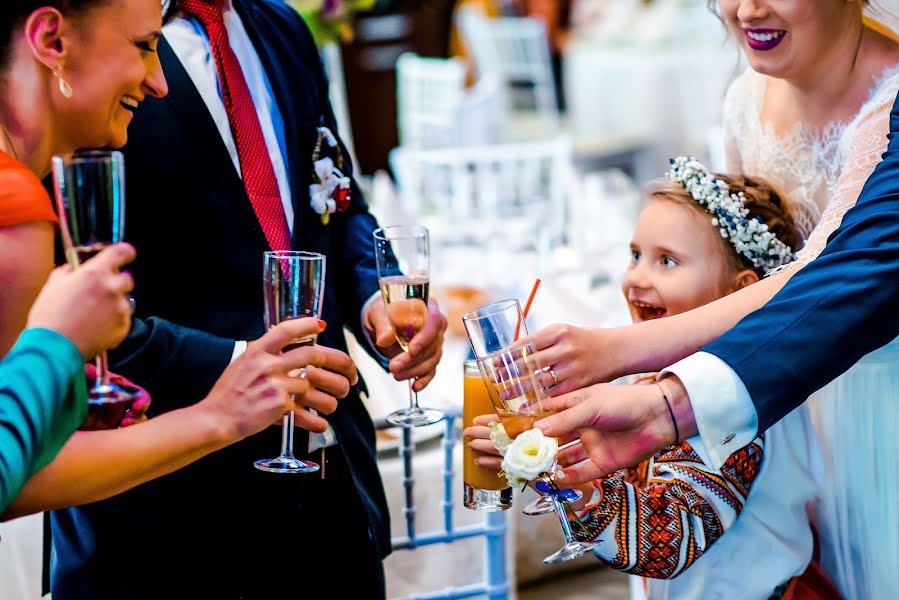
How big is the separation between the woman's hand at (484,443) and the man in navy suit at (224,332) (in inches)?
7.4

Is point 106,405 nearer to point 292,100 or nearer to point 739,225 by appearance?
point 292,100

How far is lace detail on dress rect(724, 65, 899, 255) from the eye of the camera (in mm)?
1672

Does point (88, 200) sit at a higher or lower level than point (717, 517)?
higher

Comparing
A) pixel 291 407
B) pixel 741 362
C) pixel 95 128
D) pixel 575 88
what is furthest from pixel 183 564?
pixel 575 88

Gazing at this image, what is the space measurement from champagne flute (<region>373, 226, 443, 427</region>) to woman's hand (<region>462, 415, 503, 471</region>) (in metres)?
0.15

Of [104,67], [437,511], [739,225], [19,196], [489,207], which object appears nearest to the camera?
[19,196]

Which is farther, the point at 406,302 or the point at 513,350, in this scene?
the point at 406,302

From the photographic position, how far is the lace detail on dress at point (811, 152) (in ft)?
5.49

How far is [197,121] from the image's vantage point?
1658mm

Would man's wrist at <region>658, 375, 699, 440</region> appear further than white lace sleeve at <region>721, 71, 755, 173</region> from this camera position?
No

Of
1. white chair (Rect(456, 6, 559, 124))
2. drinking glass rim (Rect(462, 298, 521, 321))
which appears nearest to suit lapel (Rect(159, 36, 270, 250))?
drinking glass rim (Rect(462, 298, 521, 321))

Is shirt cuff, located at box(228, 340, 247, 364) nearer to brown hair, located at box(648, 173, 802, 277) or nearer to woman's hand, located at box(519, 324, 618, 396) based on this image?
woman's hand, located at box(519, 324, 618, 396)

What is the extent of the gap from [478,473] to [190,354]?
48cm

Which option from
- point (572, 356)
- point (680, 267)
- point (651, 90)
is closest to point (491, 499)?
point (572, 356)
